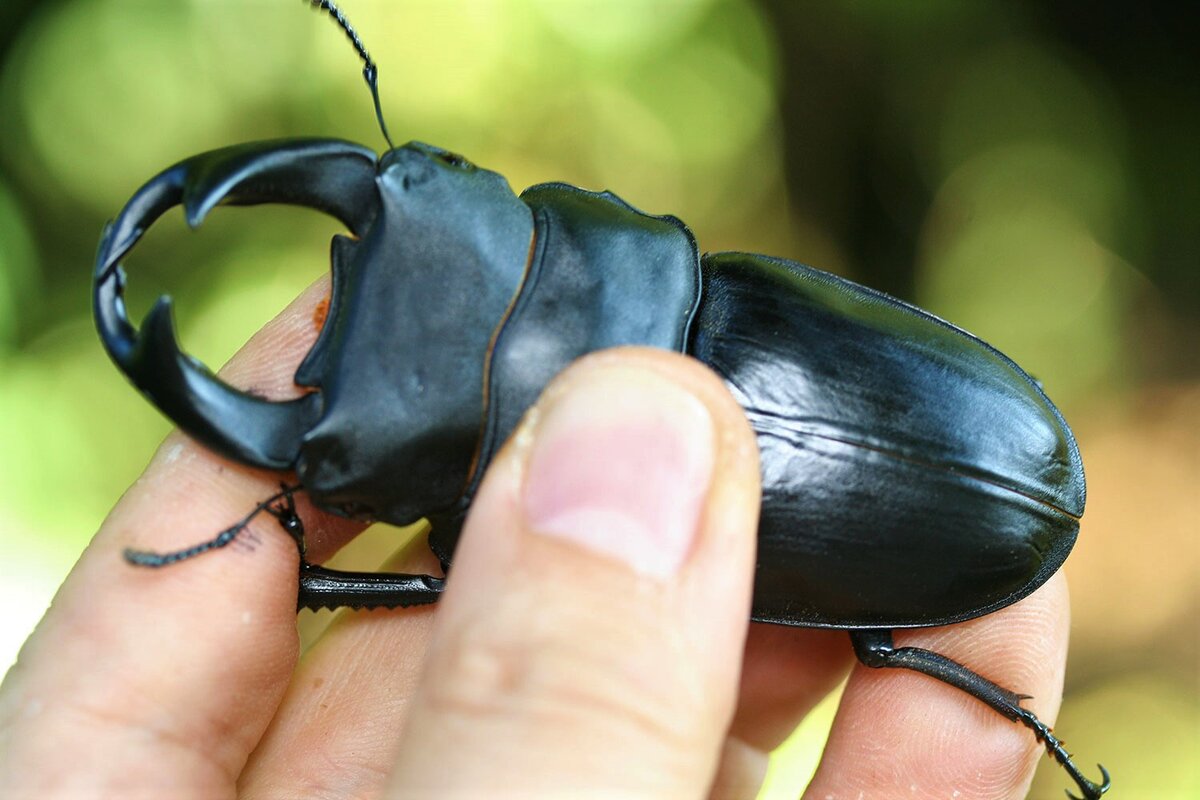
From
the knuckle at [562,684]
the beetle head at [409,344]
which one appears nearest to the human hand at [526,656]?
the knuckle at [562,684]

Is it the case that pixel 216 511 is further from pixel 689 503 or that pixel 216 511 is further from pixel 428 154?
pixel 689 503

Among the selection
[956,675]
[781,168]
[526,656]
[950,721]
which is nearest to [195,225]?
[526,656]

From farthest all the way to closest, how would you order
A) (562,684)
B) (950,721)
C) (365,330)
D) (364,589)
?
(950,721) → (364,589) → (365,330) → (562,684)

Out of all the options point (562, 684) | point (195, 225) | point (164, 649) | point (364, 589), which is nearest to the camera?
point (562, 684)

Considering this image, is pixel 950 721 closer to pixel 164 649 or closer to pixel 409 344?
pixel 409 344

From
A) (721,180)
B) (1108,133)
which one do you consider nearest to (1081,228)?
(1108,133)

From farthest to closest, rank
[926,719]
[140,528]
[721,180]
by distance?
1. [721,180]
2. [926,719]
3. [140,528]
